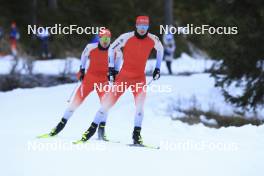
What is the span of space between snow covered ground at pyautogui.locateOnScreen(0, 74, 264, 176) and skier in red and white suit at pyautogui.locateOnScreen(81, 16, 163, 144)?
24.1 inches

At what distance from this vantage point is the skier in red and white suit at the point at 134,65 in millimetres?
9375

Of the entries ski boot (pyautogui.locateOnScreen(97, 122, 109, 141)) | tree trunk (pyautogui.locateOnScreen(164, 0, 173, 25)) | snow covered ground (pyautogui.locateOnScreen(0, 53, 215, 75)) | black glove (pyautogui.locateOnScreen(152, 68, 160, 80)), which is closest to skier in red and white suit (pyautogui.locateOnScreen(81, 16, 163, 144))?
black glove (pyautogui.locateOnScreen(152, 68, 160, 80))

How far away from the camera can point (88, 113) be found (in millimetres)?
15445

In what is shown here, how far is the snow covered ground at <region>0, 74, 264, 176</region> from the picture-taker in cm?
775

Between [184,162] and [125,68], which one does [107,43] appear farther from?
[184,162]

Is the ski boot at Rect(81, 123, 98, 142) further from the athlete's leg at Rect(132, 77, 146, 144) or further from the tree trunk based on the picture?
the tree trunk

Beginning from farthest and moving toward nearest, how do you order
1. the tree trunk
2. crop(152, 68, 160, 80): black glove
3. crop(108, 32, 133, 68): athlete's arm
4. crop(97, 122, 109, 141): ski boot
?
1. the tree trunk
2. crop(97, 122, 109, 141): ski boot
3. crop(152, 68, 160, 80): black glove
4. crop(108, 32, 133, 68): athlete's arm

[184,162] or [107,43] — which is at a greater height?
[107,43]

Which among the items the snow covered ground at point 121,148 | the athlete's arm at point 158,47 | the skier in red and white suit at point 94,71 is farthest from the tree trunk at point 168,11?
the athlete's arm at point 158,47

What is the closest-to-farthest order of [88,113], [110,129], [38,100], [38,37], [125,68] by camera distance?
[125,68] < [110,129] < [88,113] < [38,100] < [38,37]

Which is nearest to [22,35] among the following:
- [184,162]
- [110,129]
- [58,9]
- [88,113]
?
[58,9]

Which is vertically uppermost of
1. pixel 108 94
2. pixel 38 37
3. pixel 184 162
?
pixel 38 37

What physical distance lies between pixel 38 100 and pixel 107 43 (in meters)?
7.63

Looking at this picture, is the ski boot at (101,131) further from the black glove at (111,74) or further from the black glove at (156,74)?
the black glove at (156,74)
